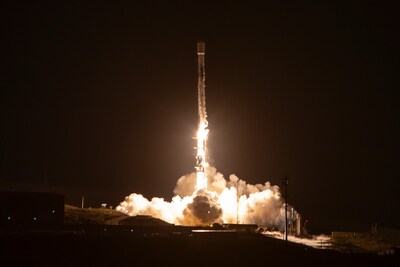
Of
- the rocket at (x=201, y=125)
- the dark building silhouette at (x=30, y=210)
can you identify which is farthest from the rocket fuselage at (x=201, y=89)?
the dark building silhouette at (x=30, y=210)

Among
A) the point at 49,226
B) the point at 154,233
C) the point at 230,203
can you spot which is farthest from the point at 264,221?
the point at 49,226

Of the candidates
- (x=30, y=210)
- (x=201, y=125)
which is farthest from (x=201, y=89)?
(x=30, y=210)

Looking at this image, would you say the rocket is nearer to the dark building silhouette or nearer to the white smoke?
the white smoke

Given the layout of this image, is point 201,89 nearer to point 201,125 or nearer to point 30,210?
point 201,125

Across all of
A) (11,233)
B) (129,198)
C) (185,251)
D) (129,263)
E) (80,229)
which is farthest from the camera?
(129,198)

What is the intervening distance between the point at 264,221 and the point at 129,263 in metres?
54.6

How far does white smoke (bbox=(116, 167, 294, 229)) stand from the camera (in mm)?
117125

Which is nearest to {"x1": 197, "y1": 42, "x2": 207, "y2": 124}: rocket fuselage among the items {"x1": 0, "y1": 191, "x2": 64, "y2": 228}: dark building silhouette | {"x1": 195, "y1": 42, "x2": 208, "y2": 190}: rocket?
{"x1": 195, "y1": 42, "x2": 208, "y2": 190}: rocket

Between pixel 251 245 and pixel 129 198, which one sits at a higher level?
pixel 129 198

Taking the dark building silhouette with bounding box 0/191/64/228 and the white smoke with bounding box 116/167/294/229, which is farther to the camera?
A: the white smoke with bounding box 116/167/294/229

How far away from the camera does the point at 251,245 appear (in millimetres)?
83625

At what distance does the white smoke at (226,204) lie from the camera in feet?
384

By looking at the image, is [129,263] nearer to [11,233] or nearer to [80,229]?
[11,233]

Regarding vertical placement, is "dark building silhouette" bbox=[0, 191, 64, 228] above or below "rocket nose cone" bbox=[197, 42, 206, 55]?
below
